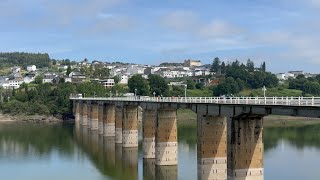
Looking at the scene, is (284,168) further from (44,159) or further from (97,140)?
(97,140)

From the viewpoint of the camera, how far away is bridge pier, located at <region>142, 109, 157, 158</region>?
7512 centimetres

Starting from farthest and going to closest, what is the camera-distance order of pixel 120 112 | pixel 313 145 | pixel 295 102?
pixel 120 112, pixel 313 145, pixel 295 102

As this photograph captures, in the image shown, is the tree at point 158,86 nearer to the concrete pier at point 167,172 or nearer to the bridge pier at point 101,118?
the bridge pier at point 101,118

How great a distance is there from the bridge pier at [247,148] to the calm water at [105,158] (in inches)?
517

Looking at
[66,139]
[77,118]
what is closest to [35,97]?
[77,118]

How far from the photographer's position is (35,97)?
182000 millimetres

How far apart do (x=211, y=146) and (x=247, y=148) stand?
9.53 m

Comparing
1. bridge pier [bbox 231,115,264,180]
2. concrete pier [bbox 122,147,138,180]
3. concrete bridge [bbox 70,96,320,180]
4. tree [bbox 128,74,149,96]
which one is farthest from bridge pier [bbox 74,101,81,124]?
bridge pier [bbox 231,115,264,180]

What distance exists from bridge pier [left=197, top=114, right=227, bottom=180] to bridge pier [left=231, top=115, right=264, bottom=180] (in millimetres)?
8329

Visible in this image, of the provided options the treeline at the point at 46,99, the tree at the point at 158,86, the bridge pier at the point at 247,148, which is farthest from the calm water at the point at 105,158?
the tree at the point at 158,86

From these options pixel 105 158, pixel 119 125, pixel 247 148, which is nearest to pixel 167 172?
pixel 105 158

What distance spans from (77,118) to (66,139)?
53741mm

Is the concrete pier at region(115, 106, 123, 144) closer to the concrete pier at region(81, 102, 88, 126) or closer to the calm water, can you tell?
the calm water

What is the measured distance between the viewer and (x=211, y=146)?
5597 centimetres
